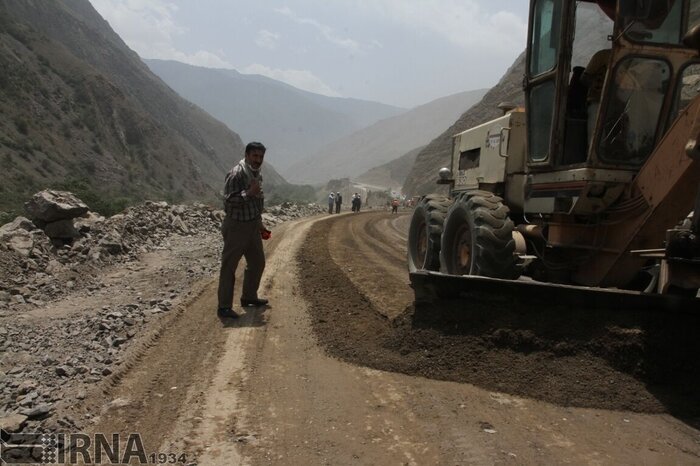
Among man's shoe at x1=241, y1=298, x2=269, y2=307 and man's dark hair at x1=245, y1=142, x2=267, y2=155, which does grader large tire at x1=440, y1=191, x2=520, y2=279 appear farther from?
man's shoe at x1=241, y1=298, x2=269, y2=307

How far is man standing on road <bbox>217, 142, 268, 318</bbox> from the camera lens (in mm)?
6109

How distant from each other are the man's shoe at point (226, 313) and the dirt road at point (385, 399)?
300 mm

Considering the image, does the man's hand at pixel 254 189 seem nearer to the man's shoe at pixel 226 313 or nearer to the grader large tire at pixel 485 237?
the man's shoe at pixel 226 313

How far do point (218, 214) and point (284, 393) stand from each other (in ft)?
50.1

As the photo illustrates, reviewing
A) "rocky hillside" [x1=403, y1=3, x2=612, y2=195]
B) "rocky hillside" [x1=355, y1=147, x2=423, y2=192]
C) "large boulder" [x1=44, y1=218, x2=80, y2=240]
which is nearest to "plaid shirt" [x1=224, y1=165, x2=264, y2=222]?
"large boulder" [x1=44, y1=218, x2=80, y2=240]

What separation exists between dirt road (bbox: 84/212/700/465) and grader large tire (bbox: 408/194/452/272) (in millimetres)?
1913

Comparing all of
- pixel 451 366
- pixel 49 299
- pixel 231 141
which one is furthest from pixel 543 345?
pixel 231 141

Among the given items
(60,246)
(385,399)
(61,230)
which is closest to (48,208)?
(61,230)

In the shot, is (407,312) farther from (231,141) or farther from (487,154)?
(231,141)

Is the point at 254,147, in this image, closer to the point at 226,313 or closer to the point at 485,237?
the point at 226,313

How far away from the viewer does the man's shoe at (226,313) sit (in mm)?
5996

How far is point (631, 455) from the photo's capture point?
3.03m

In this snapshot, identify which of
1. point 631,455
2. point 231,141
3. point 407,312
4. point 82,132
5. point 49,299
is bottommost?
point 49,299

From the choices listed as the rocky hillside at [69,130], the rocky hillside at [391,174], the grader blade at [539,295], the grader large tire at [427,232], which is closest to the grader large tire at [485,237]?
the grader blade at [539,295]
